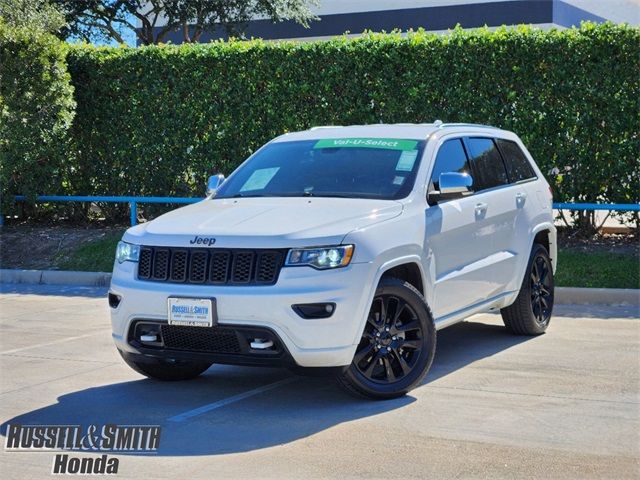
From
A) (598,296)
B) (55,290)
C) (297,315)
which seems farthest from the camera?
(55,290)

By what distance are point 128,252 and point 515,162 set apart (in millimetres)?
3899

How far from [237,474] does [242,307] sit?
134 cm

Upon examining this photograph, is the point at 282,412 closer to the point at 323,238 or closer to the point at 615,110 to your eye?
the point at 323,238

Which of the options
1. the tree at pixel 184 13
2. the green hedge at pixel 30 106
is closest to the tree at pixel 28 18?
the green hedge at pixel 30 106

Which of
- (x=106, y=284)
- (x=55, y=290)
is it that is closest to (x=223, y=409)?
(x=55, y=290)

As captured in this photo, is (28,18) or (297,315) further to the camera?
(28,18)

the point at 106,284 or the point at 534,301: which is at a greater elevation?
the point at 534,301

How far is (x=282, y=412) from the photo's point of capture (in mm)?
6793

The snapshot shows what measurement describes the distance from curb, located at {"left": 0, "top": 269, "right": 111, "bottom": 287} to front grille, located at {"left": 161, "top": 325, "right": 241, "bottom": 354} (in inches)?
285

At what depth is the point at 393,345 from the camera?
7.04 m

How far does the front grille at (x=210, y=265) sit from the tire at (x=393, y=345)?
0.76m

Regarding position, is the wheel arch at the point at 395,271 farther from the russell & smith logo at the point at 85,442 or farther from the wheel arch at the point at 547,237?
the wheel arch at the point at 547,237

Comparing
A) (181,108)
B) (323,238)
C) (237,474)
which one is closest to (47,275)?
(181,108)

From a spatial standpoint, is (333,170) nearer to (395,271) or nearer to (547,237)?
Result: (395,271)
